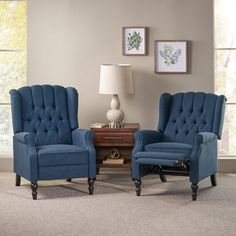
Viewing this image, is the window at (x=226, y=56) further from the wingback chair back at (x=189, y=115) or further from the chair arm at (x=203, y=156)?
the chair arm at (x=203, y=156)

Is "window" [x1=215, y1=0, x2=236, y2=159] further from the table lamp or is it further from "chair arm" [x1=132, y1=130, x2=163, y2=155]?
"chair arm" [x1=132, y1=130, x2=163, y2=155]

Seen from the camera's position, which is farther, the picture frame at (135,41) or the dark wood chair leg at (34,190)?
the picture frame at (135,41)

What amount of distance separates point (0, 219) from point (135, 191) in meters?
1.65

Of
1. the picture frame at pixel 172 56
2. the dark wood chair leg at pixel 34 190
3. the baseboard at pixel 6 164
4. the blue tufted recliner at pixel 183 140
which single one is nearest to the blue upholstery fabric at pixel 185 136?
the blue tufted recliner at pixel 183 140

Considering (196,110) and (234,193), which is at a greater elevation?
(196,110)

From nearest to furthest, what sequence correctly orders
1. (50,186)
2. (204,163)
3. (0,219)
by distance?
(0,219) → (204,163) → (50,186)

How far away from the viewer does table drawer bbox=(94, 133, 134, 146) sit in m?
6.59

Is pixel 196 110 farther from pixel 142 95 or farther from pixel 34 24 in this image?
pixel 34 24

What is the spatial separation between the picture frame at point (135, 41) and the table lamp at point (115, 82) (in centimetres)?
42

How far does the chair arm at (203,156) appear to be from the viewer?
570 cm

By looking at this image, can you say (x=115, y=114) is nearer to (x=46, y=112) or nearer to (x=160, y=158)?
(x=46, y=112)

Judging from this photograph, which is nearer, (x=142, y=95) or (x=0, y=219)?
(x=0, y=219)

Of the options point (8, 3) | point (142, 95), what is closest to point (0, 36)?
point (8, 3)

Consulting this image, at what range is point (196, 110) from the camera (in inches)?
256
